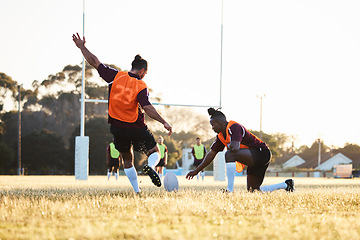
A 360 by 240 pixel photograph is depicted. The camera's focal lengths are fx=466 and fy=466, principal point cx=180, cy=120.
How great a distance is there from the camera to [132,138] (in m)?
6.17

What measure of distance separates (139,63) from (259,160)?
2170mm

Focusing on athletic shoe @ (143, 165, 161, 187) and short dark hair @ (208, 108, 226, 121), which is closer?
athletic shoe @ (143, 165, 161, 187)

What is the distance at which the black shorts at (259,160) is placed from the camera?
660 cm

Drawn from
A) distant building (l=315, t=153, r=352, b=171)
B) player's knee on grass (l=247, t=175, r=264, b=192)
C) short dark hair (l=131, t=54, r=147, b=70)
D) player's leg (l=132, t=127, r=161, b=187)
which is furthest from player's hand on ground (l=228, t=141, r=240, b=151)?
distant building (l=315, t=153, r=352, b=171)

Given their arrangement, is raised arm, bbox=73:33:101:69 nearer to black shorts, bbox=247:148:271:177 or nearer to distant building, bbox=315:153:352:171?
black shorts, bbox=247:148:271:177

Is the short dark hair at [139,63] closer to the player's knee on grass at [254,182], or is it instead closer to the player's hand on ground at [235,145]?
the player's hand on ground at [235,145]

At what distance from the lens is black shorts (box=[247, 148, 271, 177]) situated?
6.60 meters

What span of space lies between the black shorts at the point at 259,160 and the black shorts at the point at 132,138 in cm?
145

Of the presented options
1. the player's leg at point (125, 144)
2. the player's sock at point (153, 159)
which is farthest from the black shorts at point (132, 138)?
the player's sock at point (153, 159)

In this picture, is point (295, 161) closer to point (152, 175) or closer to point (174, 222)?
point (152, 175)

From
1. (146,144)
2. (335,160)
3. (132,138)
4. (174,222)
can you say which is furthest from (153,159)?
(335,160)

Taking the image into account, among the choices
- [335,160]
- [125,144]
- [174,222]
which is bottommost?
[335,160]

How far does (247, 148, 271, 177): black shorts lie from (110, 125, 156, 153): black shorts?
1.45m

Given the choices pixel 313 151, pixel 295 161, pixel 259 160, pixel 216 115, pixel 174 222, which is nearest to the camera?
pixel 174 222
